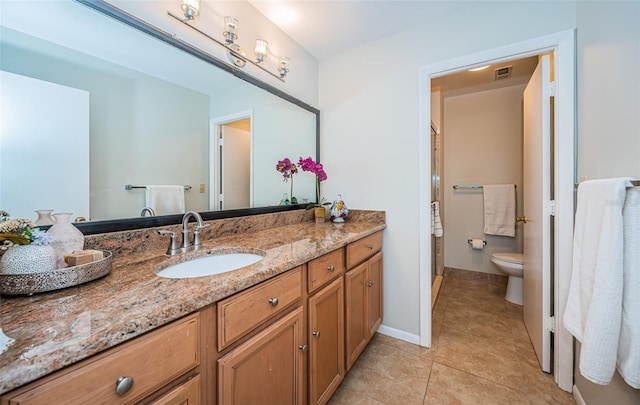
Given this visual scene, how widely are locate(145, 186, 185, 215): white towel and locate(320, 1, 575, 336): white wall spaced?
127 centimetres

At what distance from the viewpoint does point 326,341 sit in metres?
1.21

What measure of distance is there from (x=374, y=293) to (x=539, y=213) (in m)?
1.17

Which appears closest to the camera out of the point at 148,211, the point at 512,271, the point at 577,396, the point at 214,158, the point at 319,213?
the point at 148,211

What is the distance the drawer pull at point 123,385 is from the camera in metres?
0.49

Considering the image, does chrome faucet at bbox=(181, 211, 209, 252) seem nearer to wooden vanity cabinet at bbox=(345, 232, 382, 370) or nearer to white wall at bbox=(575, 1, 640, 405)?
wooden vanity cabinet at bbox=(345, 232, 382, 370)

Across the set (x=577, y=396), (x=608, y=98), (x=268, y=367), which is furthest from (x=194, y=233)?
(x=577, y=396)

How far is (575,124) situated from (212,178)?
203cm

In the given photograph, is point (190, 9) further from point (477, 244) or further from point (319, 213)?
point (477, 244)

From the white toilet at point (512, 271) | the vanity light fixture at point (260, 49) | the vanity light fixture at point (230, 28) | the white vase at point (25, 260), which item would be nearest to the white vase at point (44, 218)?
the white vase at point (25, 260)

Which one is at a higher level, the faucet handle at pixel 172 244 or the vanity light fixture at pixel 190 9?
the vanity light fixture at pixel 190 9

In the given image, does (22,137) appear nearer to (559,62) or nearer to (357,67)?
(357,67)

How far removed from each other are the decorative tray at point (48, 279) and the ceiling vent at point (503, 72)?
3.27 meters

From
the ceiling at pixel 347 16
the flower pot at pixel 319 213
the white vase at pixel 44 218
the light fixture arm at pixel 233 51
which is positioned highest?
the ceiling at pixel 347 16

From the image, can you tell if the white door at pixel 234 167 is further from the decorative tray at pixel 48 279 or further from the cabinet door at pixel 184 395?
the cabinet door at pixel 184 395
